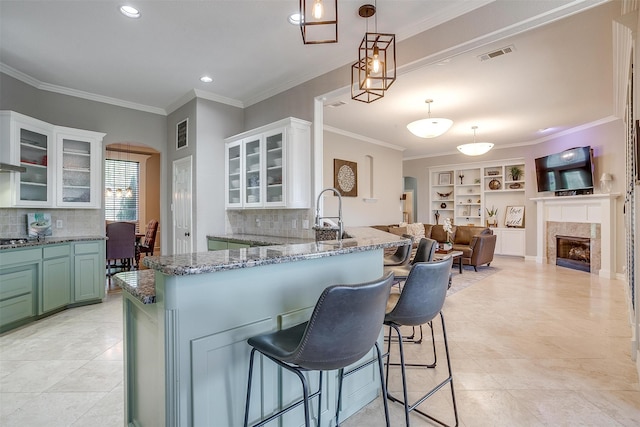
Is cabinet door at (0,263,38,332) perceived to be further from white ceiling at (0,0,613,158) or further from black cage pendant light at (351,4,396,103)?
black cage pendant light at (351,4,396,103)

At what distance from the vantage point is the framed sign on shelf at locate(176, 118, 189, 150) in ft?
15.3

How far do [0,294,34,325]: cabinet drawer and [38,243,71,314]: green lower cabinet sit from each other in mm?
131

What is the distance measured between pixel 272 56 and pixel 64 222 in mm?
3548

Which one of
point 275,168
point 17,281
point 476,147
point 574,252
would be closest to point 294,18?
→ point 275,168

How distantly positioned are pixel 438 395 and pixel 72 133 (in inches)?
197

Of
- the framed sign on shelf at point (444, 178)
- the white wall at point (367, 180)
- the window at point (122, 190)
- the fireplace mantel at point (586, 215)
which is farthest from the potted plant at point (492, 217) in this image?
the window at point (122, 190)

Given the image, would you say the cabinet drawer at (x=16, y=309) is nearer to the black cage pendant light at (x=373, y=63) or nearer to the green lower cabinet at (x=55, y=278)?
the green lower cabinet at (x=55, y=278)

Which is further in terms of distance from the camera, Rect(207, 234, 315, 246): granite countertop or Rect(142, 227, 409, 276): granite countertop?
Rect(207, 234, 315, 246): granite countertop

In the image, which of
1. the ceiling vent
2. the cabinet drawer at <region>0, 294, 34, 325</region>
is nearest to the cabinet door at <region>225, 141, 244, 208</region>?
the cabinet drawer at <region>0, 294, 34, 325</region>

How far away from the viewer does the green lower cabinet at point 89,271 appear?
3.97m

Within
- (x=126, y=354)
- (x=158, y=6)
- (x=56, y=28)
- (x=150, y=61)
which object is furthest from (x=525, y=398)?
(x=56, y=28)

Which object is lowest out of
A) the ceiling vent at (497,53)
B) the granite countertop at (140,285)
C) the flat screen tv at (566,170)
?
the granite countertop at (140,285)

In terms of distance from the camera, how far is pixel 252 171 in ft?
14.1

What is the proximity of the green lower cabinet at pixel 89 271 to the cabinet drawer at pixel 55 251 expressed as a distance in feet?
0.36
